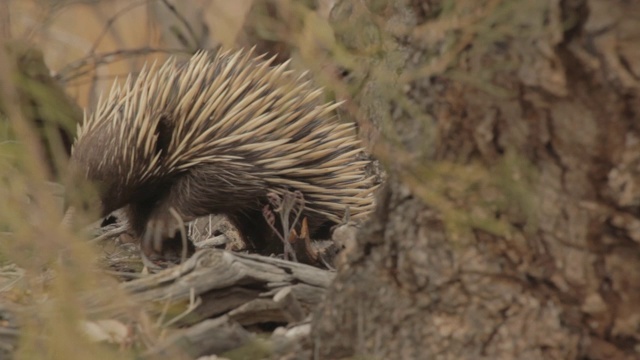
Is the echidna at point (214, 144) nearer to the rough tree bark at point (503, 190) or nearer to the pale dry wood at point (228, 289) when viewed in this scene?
the pale dry wood at point (228, 289)

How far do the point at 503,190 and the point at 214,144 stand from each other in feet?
6.78

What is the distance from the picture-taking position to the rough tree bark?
6.13 feet

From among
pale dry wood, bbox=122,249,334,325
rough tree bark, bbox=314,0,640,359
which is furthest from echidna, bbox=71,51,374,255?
rough tree bark, bbox=314,0,640,359

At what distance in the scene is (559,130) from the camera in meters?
1.96

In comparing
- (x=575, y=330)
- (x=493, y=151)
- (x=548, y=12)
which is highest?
(x=548, y=12)

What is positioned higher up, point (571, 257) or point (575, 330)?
point (571, 257)

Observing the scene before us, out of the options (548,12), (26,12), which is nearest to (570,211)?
(548,12)

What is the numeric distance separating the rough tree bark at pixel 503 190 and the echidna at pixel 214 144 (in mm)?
1655

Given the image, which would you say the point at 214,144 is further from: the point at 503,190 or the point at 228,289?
the point at 503,190

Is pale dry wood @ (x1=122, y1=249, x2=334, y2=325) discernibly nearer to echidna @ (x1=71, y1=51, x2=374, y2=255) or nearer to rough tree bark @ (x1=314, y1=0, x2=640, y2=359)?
rough tree bark @ (x1=314, y1=0, x2=640, y2=359)

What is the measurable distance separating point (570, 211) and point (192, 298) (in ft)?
3.14

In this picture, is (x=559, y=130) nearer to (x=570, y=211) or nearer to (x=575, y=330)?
(x=570, y=211)

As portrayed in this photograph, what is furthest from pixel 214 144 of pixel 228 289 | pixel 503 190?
pixel 503 190

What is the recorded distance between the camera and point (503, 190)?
204 cm
